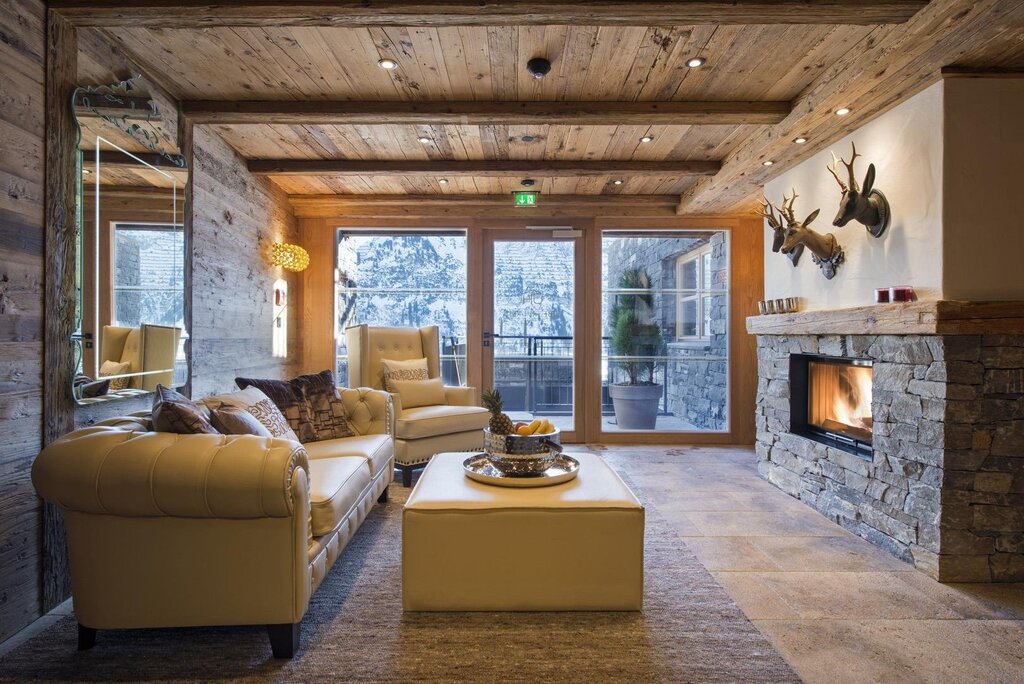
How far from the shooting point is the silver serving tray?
212cm

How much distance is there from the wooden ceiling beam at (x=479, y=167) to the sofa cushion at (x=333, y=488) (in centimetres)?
248

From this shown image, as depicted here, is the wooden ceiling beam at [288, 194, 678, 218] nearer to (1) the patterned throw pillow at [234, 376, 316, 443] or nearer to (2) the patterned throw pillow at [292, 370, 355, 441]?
(2) the patterned throw pillow at [292, 370, 355, 441]

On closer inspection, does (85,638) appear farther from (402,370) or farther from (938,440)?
(938,440)

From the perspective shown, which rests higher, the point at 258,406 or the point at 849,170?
the point at 849,170

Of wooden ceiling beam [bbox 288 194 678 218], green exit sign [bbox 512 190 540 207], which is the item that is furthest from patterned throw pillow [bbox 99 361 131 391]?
green exit sign [bbox 512 190 540 207]

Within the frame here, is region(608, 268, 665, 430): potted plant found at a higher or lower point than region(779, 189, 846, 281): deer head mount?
lower

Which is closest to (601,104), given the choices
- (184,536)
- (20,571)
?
(184,536)

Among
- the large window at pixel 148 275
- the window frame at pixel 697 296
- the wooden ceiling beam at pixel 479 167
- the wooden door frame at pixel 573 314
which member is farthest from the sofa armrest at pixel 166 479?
the window frame at pixel 697 296

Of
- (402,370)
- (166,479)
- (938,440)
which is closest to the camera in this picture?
(166,479)

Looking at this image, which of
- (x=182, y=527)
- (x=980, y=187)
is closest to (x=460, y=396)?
(x=182, y=527)

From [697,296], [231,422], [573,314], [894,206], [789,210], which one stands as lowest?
[231,422]

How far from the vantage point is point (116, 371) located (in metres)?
2.34

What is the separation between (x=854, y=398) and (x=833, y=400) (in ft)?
0.61

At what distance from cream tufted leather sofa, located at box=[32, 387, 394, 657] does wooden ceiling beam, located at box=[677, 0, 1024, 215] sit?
9.39 feet
